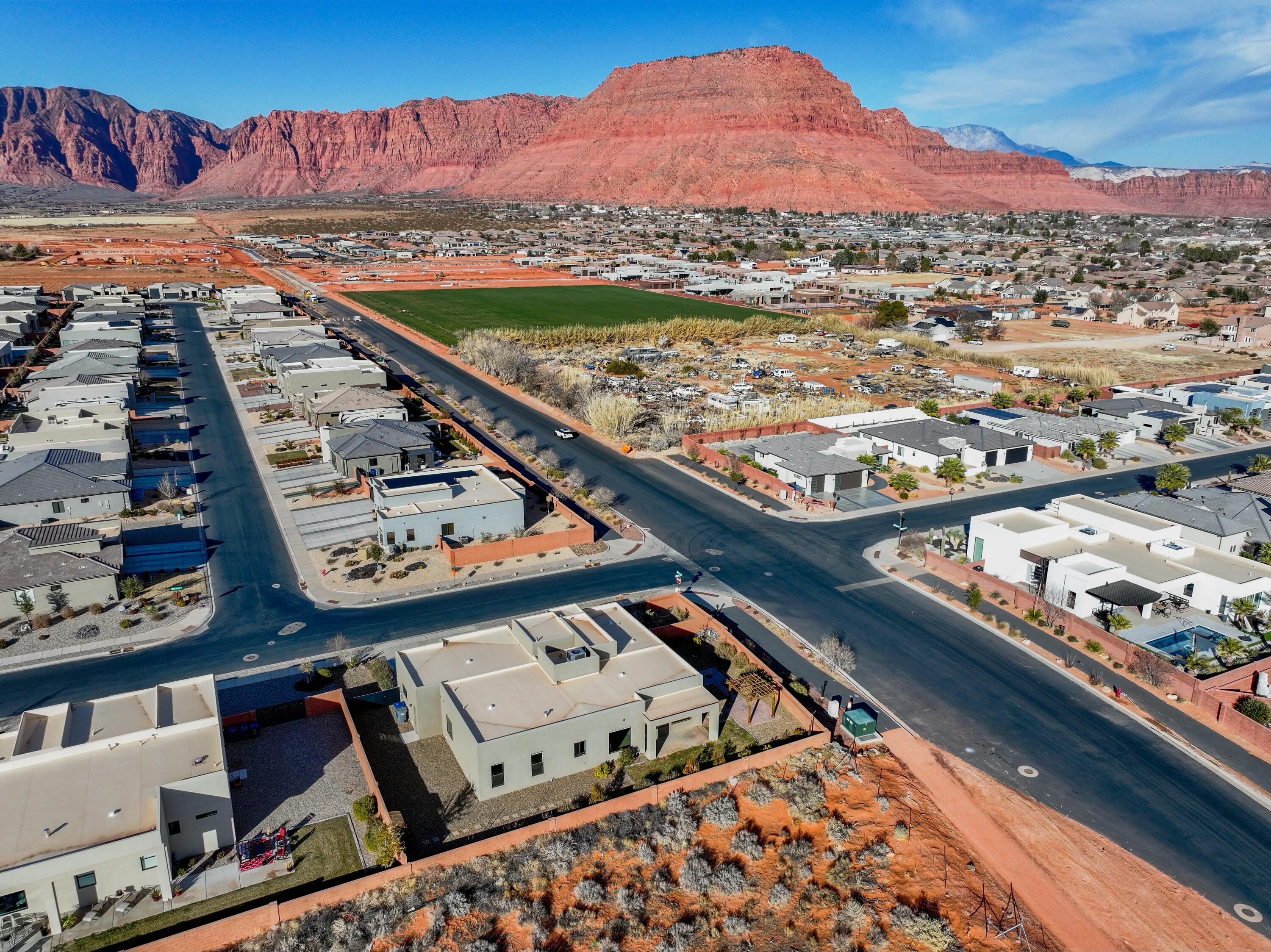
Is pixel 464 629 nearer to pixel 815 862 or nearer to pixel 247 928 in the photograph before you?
pixel 247 928

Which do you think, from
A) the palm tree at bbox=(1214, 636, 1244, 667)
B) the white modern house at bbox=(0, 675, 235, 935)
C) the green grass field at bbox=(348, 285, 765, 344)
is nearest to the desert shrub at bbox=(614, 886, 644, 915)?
the white modern house at bbox=(0, 675, 235, 935)

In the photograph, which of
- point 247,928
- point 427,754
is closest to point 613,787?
point 427,754

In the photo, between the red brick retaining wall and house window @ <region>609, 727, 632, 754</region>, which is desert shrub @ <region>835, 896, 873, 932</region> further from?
the red brick retaining wall

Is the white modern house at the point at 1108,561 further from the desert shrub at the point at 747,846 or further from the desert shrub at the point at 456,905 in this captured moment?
the desert shrub at the point at 456,905

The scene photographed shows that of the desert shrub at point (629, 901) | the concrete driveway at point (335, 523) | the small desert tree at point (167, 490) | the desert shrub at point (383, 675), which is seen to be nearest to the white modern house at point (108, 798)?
the desert shrub at point (383, 675)

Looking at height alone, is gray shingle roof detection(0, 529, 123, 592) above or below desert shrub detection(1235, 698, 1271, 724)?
above

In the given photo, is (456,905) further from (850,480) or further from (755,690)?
(850,480)
